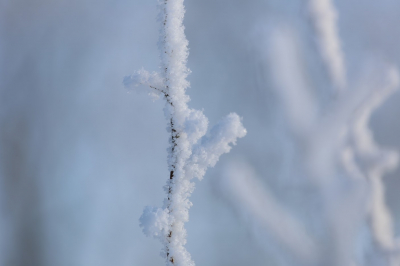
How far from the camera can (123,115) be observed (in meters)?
0.61

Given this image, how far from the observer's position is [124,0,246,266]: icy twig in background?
396mm

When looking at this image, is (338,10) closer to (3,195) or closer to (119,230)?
(119,230)

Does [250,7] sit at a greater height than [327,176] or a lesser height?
greater

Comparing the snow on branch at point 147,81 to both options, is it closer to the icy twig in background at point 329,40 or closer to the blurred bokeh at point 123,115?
the blurred bokeh at point 123,115

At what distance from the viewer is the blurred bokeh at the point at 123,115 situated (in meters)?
0.59

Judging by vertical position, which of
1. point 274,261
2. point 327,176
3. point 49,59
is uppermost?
point 49,59

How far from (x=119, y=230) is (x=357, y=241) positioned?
0.40m

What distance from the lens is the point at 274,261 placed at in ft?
1.91

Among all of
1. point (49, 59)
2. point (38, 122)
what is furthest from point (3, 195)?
point (49, 59)

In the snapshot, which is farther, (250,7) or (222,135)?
(250,7)

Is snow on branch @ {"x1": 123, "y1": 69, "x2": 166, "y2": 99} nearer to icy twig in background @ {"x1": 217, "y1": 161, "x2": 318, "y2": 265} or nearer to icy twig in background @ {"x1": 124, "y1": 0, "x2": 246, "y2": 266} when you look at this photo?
icy twig in background @ {"x1": 124, "y1": 0, "x2": 246, "y2": 266}

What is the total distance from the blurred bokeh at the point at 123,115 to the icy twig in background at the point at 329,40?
0.01 m

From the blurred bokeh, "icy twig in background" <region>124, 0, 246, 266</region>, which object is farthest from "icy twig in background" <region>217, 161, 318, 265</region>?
"icy twig in background" <region>124, 0, 246, 266</region>

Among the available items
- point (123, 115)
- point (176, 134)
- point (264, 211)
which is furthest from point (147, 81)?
point (264, 211)
